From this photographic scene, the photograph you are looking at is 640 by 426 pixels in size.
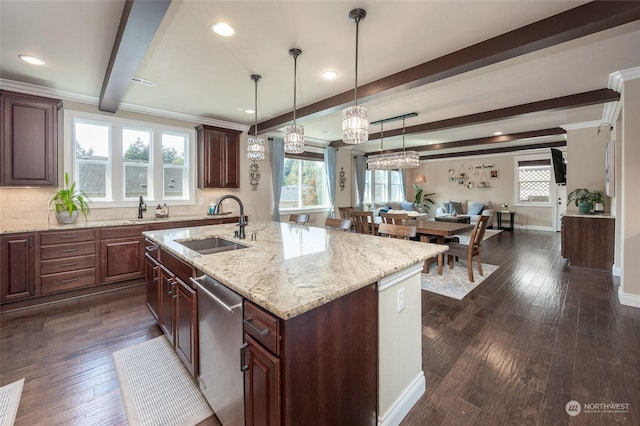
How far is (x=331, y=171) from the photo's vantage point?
744 centimetres

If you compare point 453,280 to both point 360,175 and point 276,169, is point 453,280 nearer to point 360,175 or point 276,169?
point 276,169

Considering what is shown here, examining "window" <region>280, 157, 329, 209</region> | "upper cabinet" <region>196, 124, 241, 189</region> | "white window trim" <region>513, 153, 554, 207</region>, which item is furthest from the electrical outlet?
"white window trim" <region>513, 153, 554, 207</region>

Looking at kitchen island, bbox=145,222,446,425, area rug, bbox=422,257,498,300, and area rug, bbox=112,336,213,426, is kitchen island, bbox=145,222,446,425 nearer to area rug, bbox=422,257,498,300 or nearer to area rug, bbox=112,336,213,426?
area rug, bbox=112,336,213,426

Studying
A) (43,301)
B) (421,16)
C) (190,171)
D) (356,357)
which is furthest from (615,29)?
(43,301)

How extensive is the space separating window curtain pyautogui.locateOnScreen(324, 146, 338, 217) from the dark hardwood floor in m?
4.37

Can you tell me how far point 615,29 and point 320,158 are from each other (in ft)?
18.3

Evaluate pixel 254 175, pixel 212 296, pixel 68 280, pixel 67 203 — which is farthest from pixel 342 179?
pixel 212 296

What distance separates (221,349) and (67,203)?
3525mm

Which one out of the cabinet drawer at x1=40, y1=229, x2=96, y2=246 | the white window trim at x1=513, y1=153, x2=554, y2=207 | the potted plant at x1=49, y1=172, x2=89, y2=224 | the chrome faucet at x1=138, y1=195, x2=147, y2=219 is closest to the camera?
the cabinet drawer at x1=40, y1=229, x2=96, y2=246

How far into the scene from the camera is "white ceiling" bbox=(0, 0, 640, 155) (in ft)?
6.75

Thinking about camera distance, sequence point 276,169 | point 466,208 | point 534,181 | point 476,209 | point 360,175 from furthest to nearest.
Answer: point 466,208 → point 476,209 → point 534,181 → point 360,175 → point 276,169

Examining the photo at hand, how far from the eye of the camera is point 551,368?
2.02m

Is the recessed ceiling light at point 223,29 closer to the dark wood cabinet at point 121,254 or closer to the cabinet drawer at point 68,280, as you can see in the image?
the dark wood cabinet at point 121,254

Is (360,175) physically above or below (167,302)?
above
